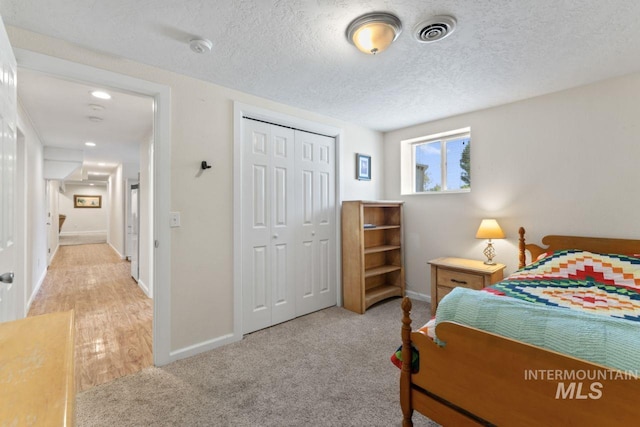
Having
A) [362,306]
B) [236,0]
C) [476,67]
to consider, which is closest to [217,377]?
[362,306]

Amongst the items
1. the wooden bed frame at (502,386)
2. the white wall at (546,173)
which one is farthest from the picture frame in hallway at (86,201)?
the wooden bed frame at (502,386)

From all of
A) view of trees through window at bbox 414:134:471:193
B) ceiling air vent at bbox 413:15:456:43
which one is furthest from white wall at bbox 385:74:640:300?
ceiling air vent at bbox 413:15:456:43

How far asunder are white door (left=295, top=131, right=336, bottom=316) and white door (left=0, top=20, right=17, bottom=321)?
2146mm

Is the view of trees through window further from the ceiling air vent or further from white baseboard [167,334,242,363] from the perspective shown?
white baseboard [167,334,242,363]

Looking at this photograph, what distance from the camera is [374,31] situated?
1.65 m

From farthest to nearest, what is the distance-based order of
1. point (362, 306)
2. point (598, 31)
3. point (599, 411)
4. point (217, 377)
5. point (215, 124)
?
point (362, 306), point (215, 124), point (217, 377), point (598, 31), point (599, 411)

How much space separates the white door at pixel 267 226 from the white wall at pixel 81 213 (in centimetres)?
1138

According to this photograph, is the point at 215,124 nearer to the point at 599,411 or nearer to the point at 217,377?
the point at 217,377

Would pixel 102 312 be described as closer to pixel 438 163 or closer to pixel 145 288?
pixel 145 288

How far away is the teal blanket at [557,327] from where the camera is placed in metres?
1.00

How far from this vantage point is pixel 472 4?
4.91 feet

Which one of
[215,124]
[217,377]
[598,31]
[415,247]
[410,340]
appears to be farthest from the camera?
[415,247]

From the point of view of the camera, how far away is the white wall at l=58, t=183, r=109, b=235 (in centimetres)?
1137

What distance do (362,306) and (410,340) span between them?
1.81 meters
